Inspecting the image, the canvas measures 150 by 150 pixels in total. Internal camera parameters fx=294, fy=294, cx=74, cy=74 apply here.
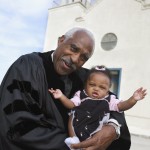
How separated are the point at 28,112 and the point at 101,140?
55 centimetres

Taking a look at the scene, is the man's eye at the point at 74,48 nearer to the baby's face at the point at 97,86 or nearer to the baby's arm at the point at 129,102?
the baby's face at the point at 97,86

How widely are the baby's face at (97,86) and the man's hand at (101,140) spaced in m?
0.32

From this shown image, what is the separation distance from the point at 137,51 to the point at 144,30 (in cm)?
112

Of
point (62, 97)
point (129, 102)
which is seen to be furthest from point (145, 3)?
point (62, 97)

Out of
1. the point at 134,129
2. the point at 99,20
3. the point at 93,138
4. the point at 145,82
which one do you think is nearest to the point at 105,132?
the point at 93,138

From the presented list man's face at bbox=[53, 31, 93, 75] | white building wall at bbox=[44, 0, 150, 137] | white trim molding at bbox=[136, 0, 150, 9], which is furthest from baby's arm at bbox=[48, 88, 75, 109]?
white trim molding at bbox=[136, 0, 150, 9]

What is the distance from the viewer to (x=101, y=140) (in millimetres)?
2012

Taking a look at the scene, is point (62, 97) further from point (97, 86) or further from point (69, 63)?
point (97, 86)

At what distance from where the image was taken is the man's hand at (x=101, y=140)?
6.40 ft

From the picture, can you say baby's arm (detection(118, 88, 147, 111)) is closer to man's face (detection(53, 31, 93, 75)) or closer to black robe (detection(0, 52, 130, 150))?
black robe (detection(0, 52, 130, 150))

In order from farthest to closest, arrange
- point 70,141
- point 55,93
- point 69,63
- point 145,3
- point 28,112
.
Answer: point 145,3
point 69,63
point 55,93
point 70,141
point 28,112

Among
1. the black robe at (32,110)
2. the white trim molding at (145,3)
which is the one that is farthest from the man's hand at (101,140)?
the white trim molding at (145,3)

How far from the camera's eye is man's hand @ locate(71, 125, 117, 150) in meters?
1.95

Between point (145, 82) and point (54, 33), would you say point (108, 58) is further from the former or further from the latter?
point (54, 33)
